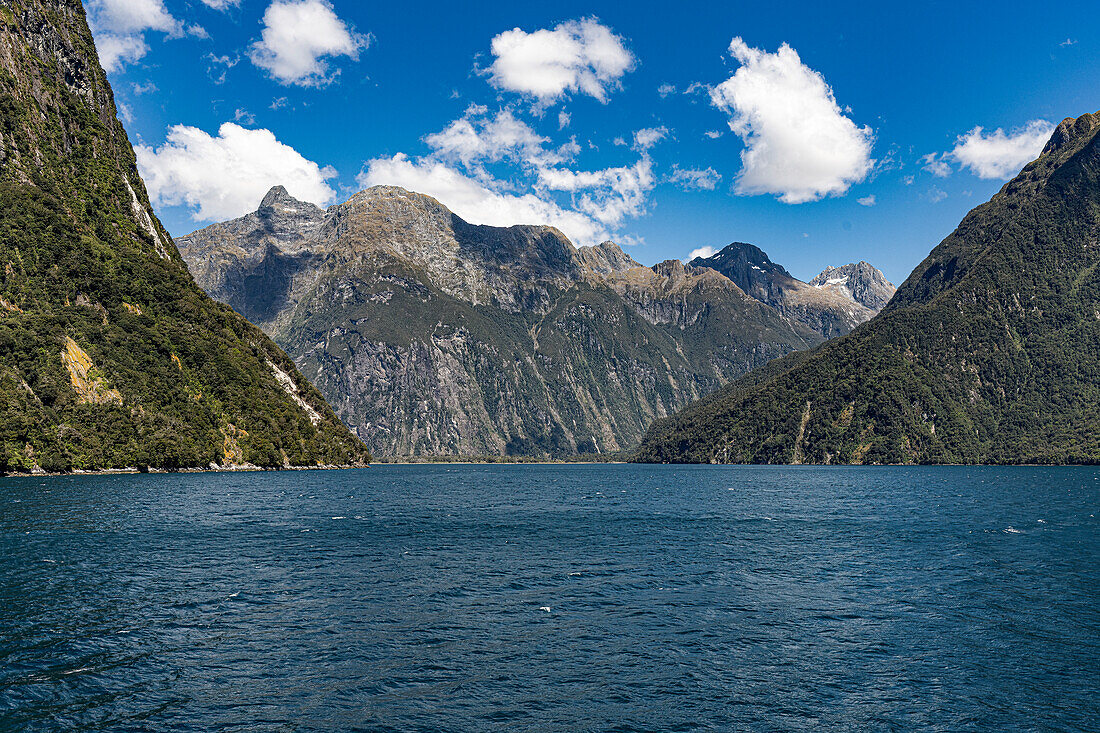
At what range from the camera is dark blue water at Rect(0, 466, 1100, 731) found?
3203cm

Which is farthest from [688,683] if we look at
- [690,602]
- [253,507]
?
[253,507]

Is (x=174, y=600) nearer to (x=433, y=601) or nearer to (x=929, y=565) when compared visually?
(x=433, y=601)

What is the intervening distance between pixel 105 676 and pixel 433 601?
22251 mm

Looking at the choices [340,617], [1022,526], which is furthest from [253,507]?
[1022,526]

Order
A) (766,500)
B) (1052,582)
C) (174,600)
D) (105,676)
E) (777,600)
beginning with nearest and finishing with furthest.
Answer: (105,676) < (174,600) < (777,600) < (1052,582) < (766,500)

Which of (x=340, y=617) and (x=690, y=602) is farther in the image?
(x=690, y=602)

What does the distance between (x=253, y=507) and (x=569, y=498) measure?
2883 inches

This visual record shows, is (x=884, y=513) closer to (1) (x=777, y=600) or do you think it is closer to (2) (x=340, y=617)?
(1) (x=777, y=600)

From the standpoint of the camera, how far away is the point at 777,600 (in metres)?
54.2

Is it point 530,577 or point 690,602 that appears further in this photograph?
point 530,577

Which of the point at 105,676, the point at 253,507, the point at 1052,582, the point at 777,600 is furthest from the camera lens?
the point at 253,507

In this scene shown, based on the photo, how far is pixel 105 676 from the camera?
34875mm

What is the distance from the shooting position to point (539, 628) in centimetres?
4525

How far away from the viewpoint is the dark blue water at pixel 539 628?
3203 cm
